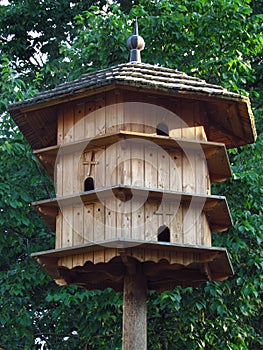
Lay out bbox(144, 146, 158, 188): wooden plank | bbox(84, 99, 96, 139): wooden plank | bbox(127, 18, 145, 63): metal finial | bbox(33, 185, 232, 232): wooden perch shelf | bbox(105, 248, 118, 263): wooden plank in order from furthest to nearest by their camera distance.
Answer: bbox(127, 18, 145, 63): metal finial < bbox(84, 99, 96, 139): wooden plank < bbox(144, 146, 158, 188): wooden plank < bbox(33, 185, 232, 232): wooden perch shelf < bbox(105, 248, 118, 263): wooden plank

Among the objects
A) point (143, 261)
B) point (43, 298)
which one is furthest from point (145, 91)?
point (43, 298)

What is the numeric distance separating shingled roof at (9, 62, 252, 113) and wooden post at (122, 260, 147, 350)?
1.49 meters

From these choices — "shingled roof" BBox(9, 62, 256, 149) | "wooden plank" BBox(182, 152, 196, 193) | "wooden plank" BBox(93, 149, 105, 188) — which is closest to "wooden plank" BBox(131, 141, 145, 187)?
"wooden plank" BBox(93, 149, 105, 188)

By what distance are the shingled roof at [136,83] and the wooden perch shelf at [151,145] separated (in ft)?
1.33

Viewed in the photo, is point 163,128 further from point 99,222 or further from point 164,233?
point 99,222

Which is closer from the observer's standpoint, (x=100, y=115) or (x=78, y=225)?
(x=78, y=225)

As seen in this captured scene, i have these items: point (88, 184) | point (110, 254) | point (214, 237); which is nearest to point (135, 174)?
point (88, 184)

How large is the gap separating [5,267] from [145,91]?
4401 millimetres

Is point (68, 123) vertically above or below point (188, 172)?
above

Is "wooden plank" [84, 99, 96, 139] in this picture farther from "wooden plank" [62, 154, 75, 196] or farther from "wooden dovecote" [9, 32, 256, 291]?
"wooden plank" [62, 154, 75, 196]

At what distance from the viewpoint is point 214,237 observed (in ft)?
32.1

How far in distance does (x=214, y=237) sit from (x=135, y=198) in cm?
278

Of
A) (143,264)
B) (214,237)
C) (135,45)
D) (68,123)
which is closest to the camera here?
(143,264)

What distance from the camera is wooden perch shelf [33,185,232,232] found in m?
7.12
